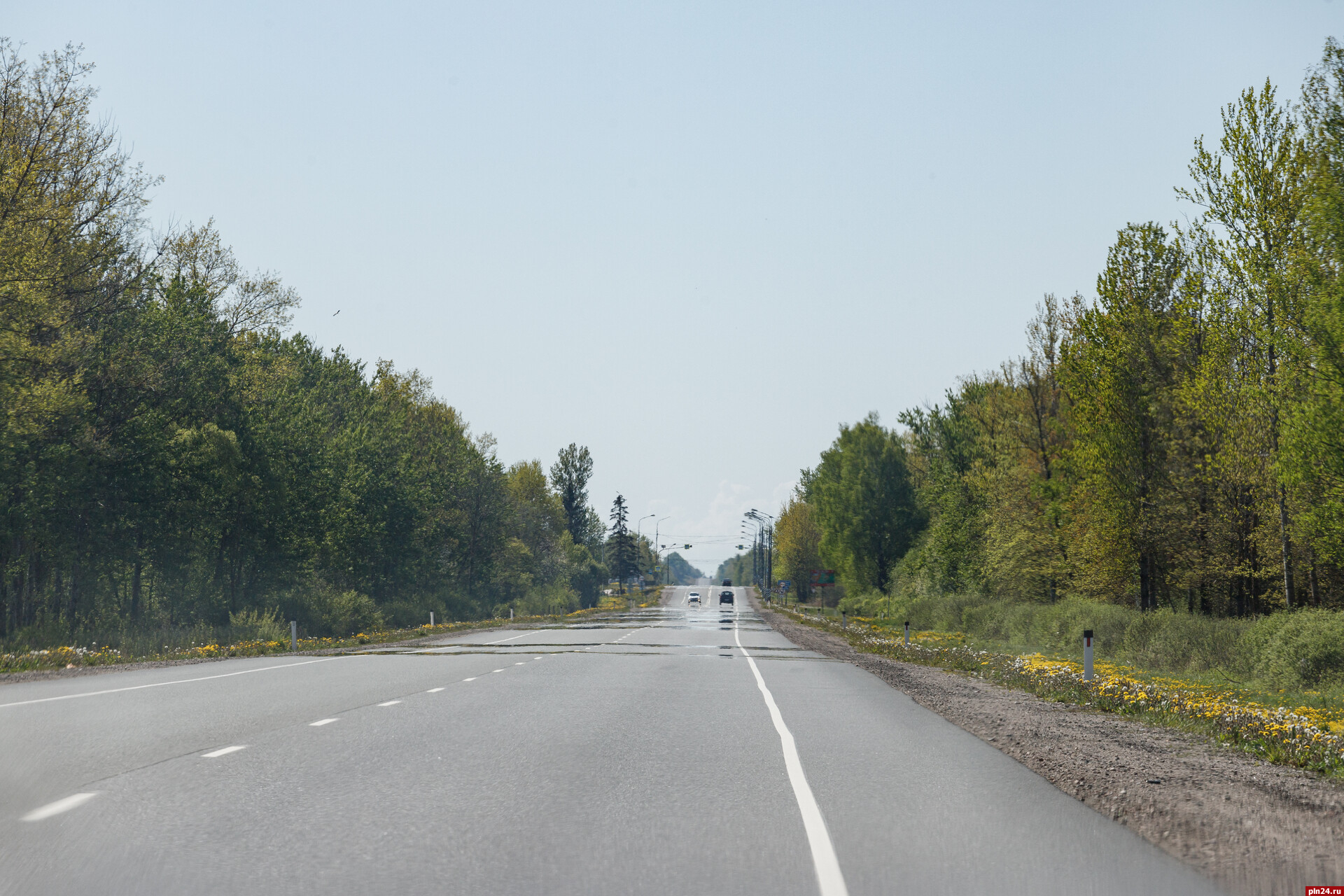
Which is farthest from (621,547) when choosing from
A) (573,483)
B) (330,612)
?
(330,612)

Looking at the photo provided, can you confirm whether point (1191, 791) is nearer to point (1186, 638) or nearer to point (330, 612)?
point (1186, 638)

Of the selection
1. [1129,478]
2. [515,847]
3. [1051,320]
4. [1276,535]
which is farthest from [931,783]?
[1051,320]

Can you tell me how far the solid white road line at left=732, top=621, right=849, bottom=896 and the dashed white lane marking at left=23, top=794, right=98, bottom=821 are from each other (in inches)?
181

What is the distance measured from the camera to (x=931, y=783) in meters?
8.87

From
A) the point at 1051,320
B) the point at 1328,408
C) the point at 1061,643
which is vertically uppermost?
the point at 1051,320

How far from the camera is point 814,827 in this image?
6973mm

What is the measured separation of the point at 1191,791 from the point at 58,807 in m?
7.90

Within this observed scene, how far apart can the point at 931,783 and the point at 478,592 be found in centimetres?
8058

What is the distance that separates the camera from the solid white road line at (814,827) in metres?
5.55

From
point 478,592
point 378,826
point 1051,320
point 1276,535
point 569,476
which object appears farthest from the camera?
point 569,476

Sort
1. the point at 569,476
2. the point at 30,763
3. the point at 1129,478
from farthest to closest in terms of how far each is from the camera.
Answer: the point at 569,476, the point at 1129,478, the point at 30,763

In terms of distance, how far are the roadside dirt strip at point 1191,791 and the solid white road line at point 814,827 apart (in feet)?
6.49

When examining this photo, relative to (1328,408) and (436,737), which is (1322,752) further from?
(1328,408)

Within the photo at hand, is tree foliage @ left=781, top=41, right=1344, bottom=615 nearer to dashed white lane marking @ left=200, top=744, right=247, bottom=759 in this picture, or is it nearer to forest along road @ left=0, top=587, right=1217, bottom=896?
forest along road @ left=0, top=587, right=1217, bottom=896
